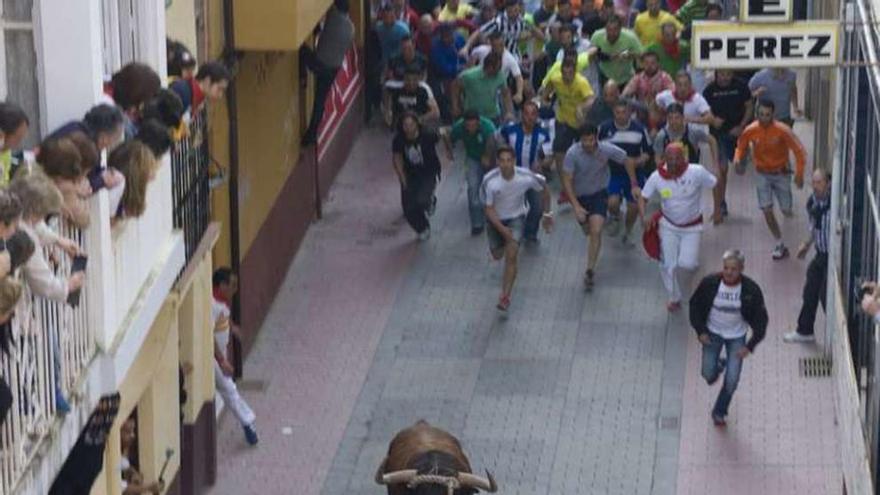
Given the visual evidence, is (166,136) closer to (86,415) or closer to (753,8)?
(86,415)

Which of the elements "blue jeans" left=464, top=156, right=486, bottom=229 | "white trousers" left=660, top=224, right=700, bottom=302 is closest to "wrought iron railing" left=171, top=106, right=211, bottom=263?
"white trousers" left=660, top=224, right=700, bottom=302

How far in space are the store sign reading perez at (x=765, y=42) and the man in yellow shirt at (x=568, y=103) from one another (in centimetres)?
1015

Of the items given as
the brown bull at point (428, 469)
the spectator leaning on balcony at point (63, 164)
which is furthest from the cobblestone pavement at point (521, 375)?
the brown bull at point (428, 469)

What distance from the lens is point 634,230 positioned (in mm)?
27312

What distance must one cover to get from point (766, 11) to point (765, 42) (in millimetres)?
220

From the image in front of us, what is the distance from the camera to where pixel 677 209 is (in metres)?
24.2

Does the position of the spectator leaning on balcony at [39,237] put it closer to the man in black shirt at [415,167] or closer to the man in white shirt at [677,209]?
the man in white shirt at [677,209]

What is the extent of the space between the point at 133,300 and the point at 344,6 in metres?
11.9

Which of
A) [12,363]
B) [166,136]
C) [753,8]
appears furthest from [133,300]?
[753,8]

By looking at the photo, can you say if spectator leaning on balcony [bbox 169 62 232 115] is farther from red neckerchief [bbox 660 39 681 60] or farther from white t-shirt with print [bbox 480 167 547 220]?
red neckerchief [bbox 660 39 681 60]

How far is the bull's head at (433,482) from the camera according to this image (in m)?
10.5

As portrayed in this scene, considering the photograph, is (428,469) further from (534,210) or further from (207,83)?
(534,210)

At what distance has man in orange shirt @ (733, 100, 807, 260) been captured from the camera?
84.9ft

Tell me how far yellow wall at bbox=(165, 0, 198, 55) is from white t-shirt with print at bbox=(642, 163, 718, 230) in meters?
5.71
